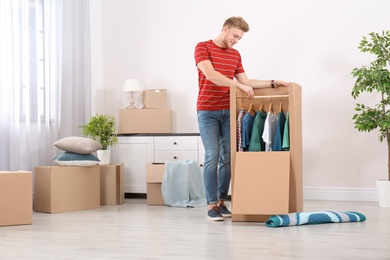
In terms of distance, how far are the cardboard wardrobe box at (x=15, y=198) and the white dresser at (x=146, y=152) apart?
1.90 metres

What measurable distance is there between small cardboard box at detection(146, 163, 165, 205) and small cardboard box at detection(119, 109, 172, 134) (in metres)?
0.63

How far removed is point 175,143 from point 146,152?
1.01 feet

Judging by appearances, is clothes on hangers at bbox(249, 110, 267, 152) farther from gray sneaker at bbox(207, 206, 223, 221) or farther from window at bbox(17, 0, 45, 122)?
window at bbox(17, 0, 45, 122)

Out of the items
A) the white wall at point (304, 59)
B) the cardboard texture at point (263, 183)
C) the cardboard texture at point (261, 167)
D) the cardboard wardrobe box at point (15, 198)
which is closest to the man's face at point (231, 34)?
the cardboard texture at point (261, 167)

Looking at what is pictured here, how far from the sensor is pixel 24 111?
534 centimetres

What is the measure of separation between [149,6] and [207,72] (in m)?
2.50

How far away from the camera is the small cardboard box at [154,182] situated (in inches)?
213

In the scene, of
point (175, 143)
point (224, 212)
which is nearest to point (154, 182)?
point (175, 143)

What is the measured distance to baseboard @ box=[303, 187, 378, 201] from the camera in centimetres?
543

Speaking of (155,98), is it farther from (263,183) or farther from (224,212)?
(263,183)

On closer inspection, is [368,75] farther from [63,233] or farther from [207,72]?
[63,233]

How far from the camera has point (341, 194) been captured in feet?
18.1

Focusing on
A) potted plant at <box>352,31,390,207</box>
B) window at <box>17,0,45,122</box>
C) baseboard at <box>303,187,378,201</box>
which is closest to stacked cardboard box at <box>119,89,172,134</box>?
window at <box>17,0,45,122</box>

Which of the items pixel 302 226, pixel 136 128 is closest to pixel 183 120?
pixel 136 128
